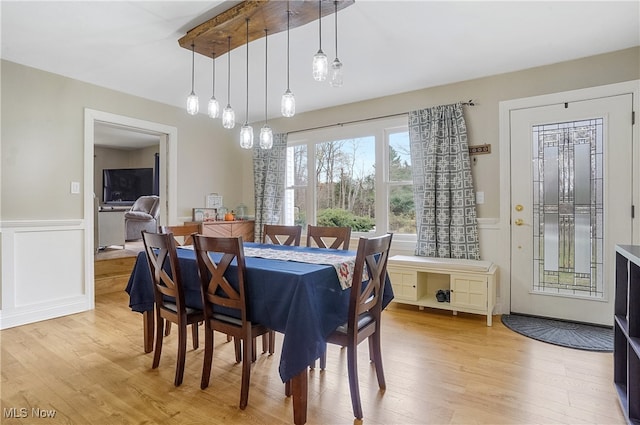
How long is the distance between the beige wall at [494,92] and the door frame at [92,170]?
Result: 2496mm

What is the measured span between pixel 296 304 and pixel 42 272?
316 cm

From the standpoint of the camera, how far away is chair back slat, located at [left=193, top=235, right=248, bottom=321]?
69.1 inches

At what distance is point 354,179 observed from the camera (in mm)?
4410

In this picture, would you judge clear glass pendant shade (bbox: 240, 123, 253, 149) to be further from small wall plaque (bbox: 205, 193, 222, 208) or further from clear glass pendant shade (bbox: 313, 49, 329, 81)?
small wall plaque (bbox: 205, 193, 222, 208)

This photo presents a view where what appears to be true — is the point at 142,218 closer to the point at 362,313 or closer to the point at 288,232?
the point at 288,232

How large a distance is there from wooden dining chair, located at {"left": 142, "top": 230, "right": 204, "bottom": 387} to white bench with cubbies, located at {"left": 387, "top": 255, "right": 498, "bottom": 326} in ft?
6.98

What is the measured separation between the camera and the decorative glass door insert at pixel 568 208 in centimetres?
301

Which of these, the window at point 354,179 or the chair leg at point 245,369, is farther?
the window at point 354,179

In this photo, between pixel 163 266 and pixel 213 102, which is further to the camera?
pixel 213 102

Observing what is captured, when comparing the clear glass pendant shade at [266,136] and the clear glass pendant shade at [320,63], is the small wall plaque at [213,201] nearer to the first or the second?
the clear glass pendant shade at [266,136]

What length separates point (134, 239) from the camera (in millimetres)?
6969

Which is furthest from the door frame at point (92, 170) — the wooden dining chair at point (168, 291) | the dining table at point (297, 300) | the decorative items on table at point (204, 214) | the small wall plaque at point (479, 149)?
the small wall plaque at point (479, 149)

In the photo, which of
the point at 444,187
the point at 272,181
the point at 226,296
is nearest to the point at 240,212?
the point at 272,181

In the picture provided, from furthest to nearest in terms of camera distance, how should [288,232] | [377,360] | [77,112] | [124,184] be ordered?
[124,184]
[77,112]
[288,232]
[377,360]
